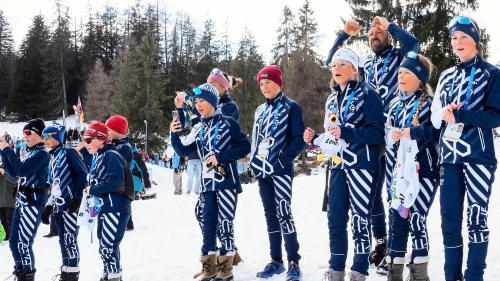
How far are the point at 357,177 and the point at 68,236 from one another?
3.97 m

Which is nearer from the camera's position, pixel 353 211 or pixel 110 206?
pixel 353 211

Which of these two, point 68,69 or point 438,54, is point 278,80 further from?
point 68,69

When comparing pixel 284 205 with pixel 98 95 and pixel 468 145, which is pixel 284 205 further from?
pixel 98 95

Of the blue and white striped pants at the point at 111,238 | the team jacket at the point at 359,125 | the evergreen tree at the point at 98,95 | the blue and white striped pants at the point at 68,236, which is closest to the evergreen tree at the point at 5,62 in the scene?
the evergreen tree at the point at 98,95

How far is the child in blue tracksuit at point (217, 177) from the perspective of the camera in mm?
5965

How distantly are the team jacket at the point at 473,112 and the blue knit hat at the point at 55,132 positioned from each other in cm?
494

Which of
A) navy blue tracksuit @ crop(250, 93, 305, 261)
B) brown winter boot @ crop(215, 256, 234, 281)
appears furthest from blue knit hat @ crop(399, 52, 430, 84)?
brown winter boot @ crop(215, 256, 234, 281)

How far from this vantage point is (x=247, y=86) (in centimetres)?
5481

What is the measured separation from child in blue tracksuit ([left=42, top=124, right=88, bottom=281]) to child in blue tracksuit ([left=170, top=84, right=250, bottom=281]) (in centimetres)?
154

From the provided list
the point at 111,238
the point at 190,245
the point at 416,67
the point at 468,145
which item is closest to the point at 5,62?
the point at 190,245

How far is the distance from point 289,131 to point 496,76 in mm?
2371

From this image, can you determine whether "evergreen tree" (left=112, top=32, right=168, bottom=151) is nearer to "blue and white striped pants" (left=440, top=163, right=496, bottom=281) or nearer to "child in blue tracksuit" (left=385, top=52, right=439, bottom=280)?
"child in blue tracksuit" (left=385, top=52, right=439, bottom=280)

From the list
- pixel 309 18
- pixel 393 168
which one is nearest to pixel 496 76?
pixel 393 168

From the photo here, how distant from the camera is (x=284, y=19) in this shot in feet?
200
